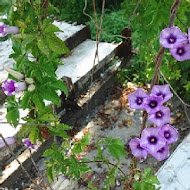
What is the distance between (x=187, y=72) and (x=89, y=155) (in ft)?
4.74

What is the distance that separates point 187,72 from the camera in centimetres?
379

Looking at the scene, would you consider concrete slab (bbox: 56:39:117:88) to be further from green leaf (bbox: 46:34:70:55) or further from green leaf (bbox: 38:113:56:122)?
green leaf (bbox: 46:34:70:55)

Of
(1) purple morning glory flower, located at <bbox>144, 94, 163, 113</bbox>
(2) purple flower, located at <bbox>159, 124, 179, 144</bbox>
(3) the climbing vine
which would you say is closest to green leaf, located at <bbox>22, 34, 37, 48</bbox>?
(3) the climbing vine

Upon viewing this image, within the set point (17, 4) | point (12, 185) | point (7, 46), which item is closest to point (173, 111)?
point (12, 185)

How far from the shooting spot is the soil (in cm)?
349

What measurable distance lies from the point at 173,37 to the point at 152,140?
43 centimetres

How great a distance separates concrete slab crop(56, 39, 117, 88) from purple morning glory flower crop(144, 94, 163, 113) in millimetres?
2658

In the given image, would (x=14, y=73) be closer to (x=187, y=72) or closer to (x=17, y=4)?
(x=17, y=4)

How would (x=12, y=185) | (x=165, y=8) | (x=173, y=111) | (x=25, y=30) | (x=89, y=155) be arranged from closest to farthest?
1. (x=25, y=30)
2. (x=165, y=8)
3. (x=12, y=185)
4. (x=89, y=155)
5. (x=173, y=111)

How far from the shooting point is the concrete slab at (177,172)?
2.17 m

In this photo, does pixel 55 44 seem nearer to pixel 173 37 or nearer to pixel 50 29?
pixel 50 29

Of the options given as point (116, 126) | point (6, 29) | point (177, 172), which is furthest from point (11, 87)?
point (116, 126)

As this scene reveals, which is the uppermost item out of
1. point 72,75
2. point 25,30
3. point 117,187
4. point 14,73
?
point 25,30

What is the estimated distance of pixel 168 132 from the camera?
140 cm
